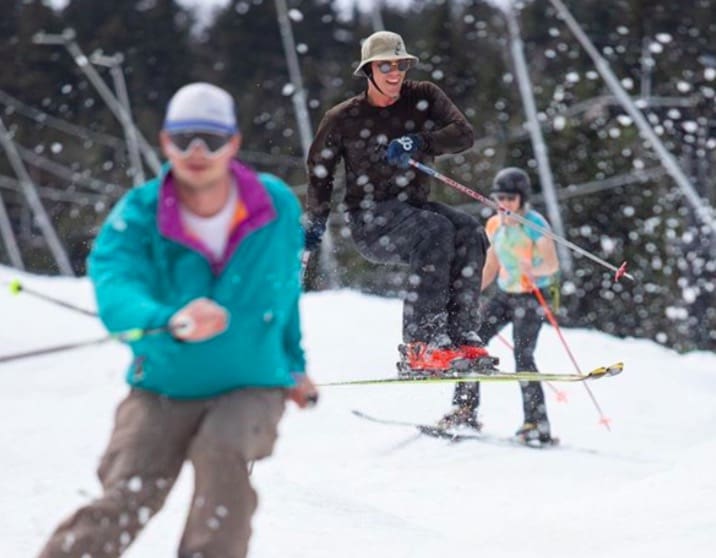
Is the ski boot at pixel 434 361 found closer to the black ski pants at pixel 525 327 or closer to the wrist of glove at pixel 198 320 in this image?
the black ski pants at pixel 525 327

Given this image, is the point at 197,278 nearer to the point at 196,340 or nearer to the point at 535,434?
the point at 196,340

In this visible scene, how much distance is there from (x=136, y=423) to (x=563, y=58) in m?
29.0

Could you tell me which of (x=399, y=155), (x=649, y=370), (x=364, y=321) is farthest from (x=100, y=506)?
(x=364, y=321)

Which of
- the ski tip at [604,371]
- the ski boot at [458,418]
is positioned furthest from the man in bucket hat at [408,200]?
the ski boot at [458,418]

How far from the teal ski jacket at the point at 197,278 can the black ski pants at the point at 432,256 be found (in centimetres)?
393

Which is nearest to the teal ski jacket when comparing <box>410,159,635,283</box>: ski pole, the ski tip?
<box>410,159,635,283</box>: ski pole

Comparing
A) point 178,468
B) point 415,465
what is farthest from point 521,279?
point 178,468

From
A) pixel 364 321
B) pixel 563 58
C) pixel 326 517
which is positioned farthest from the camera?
pixel 563 58

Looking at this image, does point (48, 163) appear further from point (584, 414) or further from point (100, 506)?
point (100, 506)

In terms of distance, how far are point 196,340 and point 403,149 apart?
4.01m

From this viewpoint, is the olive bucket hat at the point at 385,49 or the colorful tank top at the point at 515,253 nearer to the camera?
the olive bucket hat at the point at 385,49

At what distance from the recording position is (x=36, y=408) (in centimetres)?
1155

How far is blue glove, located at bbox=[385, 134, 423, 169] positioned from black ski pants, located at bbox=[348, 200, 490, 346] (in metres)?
0.35

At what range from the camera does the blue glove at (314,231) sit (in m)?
7.89
